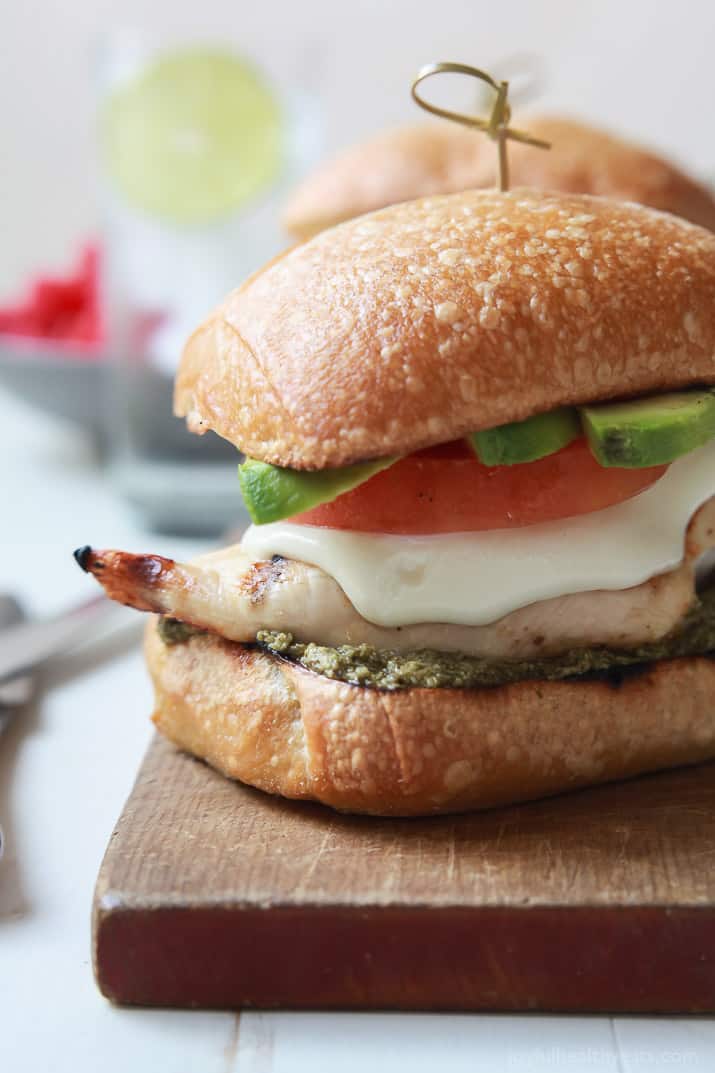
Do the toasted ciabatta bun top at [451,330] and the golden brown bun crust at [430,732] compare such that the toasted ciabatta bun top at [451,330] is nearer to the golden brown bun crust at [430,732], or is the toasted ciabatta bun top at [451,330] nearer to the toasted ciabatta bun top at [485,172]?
the golden brown bun crust at [430,732]

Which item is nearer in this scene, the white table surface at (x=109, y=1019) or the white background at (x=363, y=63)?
the white table surface at (x=109, y=1019)

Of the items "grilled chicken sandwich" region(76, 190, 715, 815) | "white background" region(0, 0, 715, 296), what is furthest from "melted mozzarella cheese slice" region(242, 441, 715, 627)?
"white background" region(0, 0, 715, 296)

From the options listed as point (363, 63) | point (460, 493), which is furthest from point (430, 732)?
point (363, 63)

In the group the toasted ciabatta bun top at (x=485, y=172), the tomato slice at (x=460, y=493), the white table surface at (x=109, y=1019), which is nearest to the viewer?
the white table surface at (x=109, y=1019)

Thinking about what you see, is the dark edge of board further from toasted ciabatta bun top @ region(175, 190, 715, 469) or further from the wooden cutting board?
toasted ciabatta bun top @ region(175, 190, 715, 469)

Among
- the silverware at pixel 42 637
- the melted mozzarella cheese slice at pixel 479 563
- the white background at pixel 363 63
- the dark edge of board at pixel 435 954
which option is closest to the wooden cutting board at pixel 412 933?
the dark edge of board at pixel 435 954

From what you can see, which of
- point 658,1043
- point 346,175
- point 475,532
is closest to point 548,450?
point 475,532

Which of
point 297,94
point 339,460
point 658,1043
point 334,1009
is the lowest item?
point 658,1043

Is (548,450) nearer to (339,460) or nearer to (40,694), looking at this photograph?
(339,460)

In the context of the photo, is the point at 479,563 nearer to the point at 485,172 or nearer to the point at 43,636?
the point at 43,636
